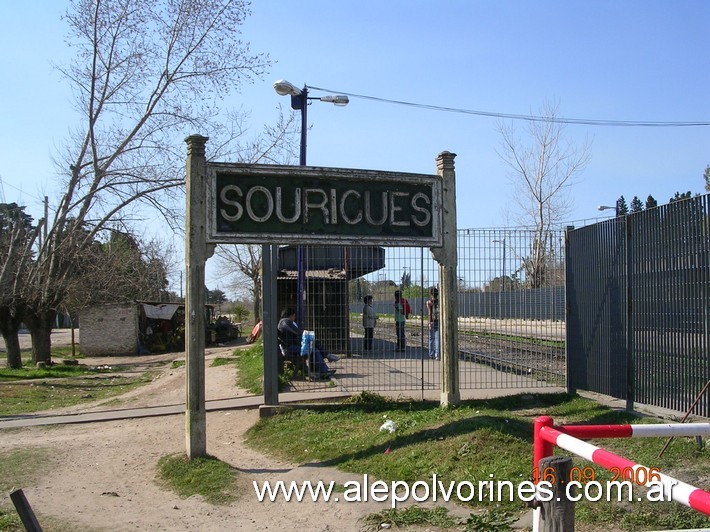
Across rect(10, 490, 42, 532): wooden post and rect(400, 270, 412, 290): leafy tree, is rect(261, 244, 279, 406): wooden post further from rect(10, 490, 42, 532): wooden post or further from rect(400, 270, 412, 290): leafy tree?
rect(10, 490, 42, 532): wooden post

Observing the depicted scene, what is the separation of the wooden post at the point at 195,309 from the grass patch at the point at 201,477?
22 centimetres

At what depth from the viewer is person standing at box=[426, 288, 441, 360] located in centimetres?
1152

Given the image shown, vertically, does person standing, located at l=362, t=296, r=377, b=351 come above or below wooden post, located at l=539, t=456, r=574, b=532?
above

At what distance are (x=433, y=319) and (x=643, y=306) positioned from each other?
165 inches

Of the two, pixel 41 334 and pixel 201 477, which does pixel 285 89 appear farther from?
pixel 41 334

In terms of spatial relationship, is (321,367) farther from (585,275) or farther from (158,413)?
(585,275)

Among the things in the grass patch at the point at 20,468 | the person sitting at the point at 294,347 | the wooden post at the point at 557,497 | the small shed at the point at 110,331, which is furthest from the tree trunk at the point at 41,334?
the wooden post at the point at 557,497

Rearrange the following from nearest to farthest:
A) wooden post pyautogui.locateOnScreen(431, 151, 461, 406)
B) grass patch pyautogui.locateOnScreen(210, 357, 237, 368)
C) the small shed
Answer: wooden post pyautogui.locateOnScreen(431, 151, 461, 406), grass patch pyautogui.locateOnScreen(210, 357, 237, 368), the small shed

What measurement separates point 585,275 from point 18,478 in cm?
840

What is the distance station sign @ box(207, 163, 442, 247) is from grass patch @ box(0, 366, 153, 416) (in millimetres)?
7771

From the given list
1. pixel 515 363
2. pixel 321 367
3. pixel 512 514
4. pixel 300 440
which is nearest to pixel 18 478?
pixel 300 440

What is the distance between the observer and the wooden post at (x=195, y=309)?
312 inches
